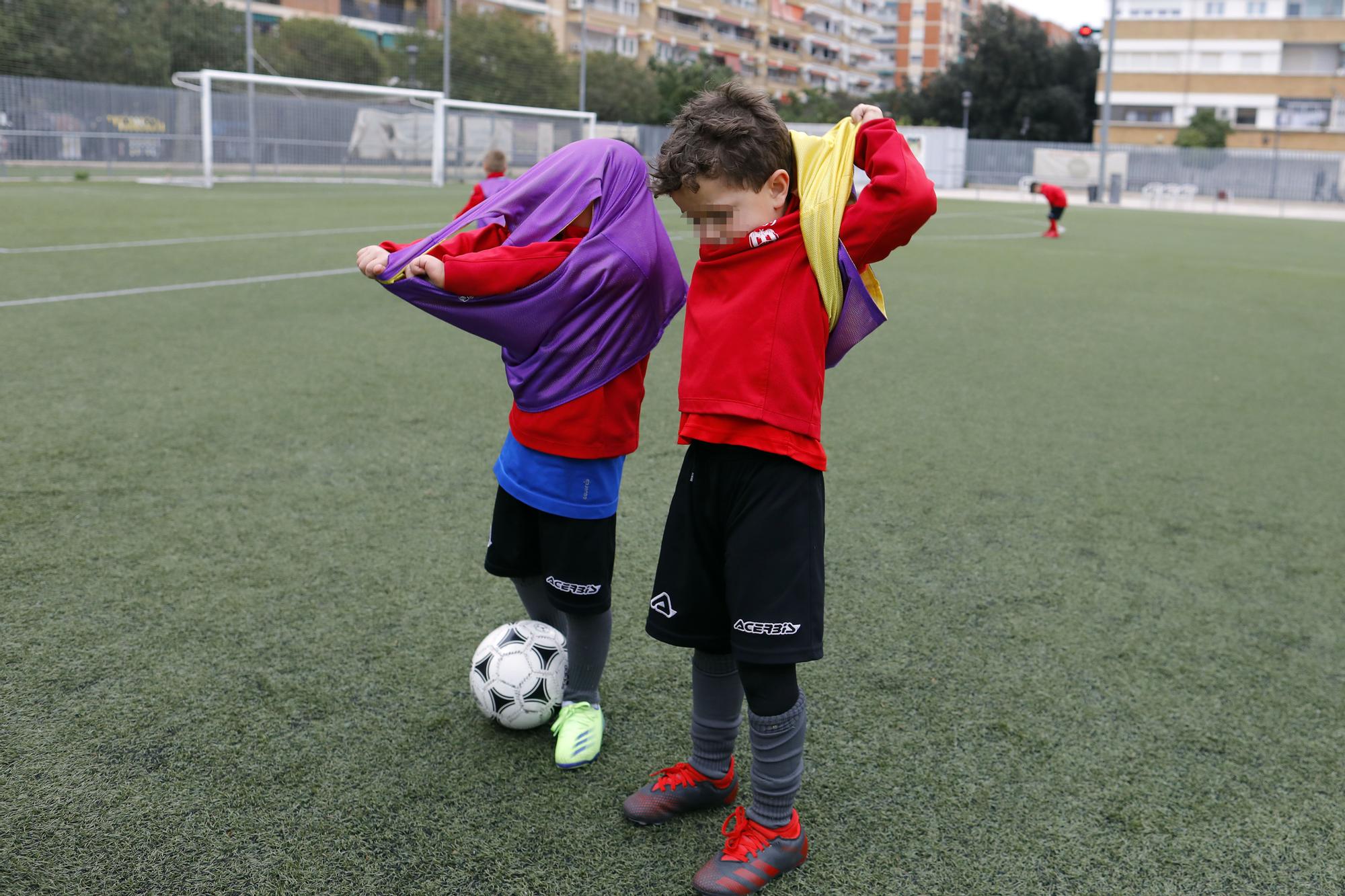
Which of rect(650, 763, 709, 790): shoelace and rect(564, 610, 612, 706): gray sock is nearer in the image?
rect(650, 763, 709, 790): shoelace

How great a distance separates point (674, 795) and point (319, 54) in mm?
42176

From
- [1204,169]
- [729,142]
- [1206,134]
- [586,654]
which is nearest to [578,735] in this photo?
[586,654]

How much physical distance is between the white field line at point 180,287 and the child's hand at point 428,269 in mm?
7787

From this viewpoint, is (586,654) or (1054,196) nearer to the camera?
(586,654)

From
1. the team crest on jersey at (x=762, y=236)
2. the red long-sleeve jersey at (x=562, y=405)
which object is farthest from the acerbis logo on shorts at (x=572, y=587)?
the team crest on jersey at (x=762, y=236)

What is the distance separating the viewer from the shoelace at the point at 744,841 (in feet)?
7.50

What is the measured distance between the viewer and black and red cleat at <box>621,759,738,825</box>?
2.49 meters

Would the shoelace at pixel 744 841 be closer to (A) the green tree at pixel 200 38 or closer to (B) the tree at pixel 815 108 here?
(A) the green tree at pixel 200 38

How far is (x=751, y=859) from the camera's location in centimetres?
227

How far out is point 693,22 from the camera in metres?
76.5

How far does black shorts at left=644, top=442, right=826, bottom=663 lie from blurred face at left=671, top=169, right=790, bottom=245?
41 centimetres

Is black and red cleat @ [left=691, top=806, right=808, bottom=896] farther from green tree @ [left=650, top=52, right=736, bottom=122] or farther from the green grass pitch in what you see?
green tree @ [left=650, top=52, right=736, bottom=122]

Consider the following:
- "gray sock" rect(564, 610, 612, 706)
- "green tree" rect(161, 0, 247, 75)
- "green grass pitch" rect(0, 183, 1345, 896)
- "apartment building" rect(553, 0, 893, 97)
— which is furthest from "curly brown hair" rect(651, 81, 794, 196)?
"apartment building" rect(553, 0, 893, 97)

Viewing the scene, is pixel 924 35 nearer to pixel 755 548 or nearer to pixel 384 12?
pixel 384 12
